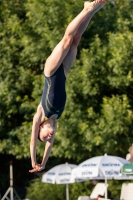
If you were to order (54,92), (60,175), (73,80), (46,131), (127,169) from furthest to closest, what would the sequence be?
(60,175) < (73,80) < (127,169) < (46,131) < (54,92)

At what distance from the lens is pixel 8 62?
2100 centimetres

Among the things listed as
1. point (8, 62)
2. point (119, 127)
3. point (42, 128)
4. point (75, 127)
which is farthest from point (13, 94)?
point (42, 128)

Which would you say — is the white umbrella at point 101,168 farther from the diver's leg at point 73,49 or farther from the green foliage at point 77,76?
the diver's leg at point 73,49

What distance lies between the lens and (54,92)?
29.7 ft

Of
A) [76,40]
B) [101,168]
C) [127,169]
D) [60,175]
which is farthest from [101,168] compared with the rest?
[76,40]

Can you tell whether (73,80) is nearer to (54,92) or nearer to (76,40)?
(76,40)

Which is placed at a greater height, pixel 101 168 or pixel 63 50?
pixel 63 50

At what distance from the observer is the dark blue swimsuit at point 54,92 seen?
9039 mm

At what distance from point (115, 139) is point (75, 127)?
1.19m

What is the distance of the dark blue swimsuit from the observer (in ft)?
29.7

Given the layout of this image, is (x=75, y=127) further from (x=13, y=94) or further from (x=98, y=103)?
(x=13, y=94)

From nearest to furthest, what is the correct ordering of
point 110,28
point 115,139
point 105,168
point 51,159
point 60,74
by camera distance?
point 60,74 → point 105,168 → point 115,139 → point 110,28 → point 51,159

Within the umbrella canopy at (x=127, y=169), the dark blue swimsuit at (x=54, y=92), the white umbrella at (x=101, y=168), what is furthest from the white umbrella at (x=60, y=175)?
the dark blue swimsuit at (x=54, y=92)

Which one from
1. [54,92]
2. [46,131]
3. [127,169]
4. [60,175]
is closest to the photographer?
[54,92]
